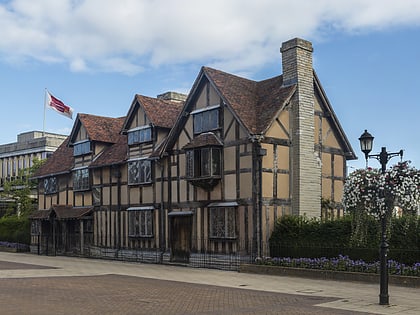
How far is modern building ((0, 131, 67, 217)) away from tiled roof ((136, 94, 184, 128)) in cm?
3568

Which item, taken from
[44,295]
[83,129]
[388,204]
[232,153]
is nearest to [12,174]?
[83,129]

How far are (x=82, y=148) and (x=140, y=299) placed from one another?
20980 mm

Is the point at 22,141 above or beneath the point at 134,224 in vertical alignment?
above

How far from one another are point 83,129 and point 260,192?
14994 mm

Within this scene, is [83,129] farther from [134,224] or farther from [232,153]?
[232,153]

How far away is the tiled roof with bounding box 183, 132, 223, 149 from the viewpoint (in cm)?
2481

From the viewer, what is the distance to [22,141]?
7062 centimetres

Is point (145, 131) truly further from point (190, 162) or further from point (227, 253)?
point (227, 253)

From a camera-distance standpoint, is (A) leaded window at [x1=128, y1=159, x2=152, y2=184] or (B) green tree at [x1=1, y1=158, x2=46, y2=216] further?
(B) green tree at [x1=1, y1=158, x2=46, y2=216]

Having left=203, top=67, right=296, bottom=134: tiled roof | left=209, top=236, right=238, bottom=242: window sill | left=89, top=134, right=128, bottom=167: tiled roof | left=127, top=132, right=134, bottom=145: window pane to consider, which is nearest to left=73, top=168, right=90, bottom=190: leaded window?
left=89, top=134, right=128, bottom=167: tiled roof

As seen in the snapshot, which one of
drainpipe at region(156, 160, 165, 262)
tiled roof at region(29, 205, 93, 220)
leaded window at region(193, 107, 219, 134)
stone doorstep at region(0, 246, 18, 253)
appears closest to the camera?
leaded window at region(193, 107, 219, 134)

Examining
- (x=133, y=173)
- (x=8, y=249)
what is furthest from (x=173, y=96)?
(x=8, y=249)

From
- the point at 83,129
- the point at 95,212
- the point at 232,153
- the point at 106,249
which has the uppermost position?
the point at 83,129

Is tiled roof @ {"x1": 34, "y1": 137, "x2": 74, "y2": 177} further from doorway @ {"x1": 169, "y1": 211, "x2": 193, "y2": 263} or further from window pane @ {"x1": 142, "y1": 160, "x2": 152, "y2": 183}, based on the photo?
doorway @ {"x1": 169, "y1": 211, "x2": 193, "y2": 263}
